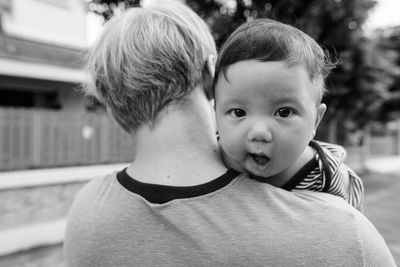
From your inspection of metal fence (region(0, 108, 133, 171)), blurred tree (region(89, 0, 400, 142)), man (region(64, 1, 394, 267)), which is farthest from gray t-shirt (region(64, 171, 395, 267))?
metal fence (region(0, 108, 133, 171))

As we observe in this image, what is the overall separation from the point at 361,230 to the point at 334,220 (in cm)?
7

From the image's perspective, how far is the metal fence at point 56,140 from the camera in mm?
6035

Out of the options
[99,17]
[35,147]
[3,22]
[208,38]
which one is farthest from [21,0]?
[208,38]

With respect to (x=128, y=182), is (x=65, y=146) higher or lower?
lower

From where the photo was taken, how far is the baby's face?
3.23 ft

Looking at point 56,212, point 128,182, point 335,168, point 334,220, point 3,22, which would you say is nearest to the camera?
point 334,220

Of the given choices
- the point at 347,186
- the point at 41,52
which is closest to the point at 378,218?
the point at 347,186

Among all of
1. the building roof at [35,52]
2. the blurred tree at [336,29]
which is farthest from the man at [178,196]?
the building roof at [35,52]

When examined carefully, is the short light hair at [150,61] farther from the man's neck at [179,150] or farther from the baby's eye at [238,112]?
the baby's eye at [238,112]

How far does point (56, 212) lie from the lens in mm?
6207

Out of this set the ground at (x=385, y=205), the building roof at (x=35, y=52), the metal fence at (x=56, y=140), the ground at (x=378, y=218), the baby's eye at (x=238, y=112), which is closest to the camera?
the baby's eye at (x=238, y=112)

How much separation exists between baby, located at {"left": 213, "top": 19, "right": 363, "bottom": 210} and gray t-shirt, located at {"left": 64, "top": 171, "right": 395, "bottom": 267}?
8cm

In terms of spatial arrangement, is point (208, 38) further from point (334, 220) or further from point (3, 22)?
point (3, 22)

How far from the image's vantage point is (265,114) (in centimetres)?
101
